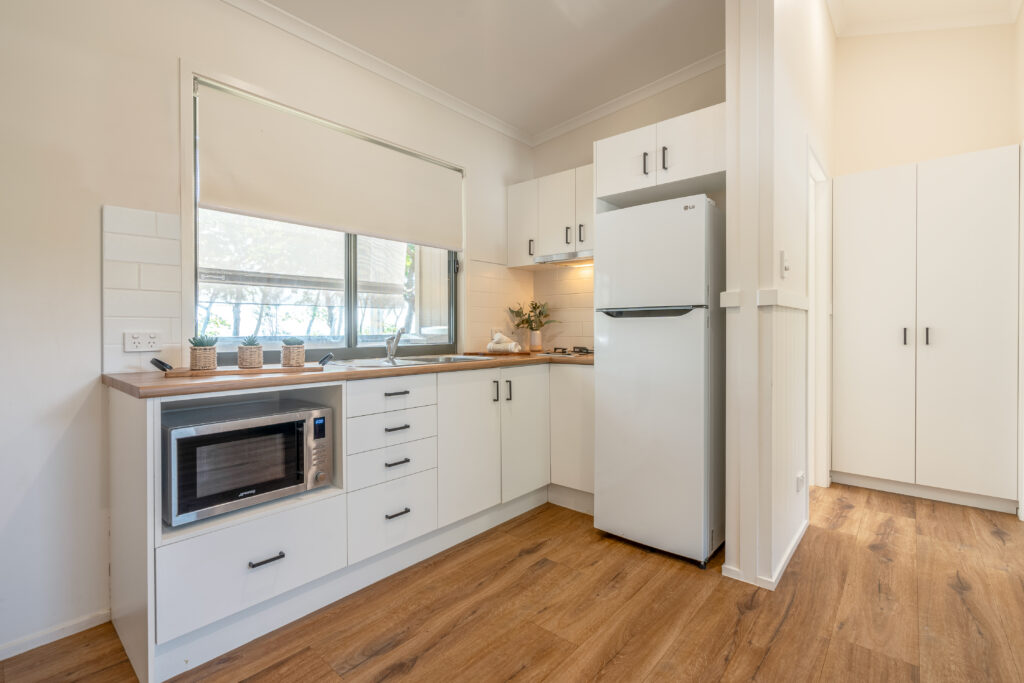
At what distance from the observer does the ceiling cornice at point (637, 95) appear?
107 inches

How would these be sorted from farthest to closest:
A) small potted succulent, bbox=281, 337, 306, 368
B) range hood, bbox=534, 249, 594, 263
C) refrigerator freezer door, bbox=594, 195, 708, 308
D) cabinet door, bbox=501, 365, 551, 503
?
range hood, bbox=534, 249, 594, 263 < cabinet door, bbox=501, 365, 551, 503 < refrigerator freezer door, bbox=594, 195, 708, 308 < small potted succulent, bbox=281, 337, 306, 368

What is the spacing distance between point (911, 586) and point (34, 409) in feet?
11.4

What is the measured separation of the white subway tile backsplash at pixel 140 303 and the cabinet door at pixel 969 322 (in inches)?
162

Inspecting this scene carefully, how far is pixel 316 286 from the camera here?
2.50 metres

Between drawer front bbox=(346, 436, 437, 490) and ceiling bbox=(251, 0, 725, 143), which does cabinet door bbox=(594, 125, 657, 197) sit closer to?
ceiling bbox=(251, 0, 725, 143)

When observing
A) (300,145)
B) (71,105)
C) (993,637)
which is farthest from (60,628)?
(993,637)

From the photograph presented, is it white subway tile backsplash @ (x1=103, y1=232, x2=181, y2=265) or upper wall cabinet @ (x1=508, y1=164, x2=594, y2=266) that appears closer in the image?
white subway tile backsplash @ (x1=103, y1=232, x2=181, y2=265)

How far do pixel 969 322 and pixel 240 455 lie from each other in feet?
12.9

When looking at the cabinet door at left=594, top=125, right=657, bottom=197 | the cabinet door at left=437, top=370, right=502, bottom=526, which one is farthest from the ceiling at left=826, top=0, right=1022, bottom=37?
the cabinet door at left=437, top=370, right=502, bottom=526

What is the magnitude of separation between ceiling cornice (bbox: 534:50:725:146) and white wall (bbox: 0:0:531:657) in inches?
89.6

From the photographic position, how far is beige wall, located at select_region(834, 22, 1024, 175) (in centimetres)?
287

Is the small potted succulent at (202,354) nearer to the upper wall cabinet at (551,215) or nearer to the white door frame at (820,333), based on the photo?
the upper wall cabinet at (551,215)

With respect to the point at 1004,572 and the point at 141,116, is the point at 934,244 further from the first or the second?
the point at 141,116

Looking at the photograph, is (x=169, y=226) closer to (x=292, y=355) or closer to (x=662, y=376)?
(x=292, y=355)
